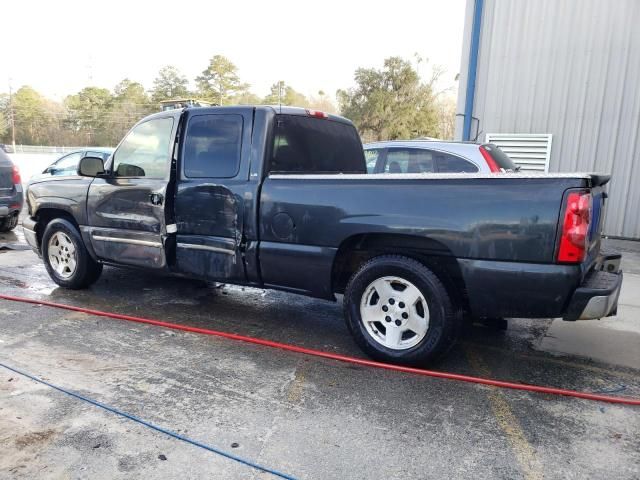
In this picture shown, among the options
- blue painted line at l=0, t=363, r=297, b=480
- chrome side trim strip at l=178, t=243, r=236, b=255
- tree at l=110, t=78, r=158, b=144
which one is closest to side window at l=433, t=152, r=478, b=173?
chrome side trim strip at l=178, t=243, r=236, b=255

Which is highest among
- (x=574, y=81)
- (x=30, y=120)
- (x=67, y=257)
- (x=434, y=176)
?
(x=30, y=120)

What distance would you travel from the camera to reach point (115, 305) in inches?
205

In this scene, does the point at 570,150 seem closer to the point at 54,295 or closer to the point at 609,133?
the point at 609,133

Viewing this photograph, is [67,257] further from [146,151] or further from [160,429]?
[160,429]

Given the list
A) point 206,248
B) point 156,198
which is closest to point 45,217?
point 156,198

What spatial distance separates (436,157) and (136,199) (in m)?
3.83

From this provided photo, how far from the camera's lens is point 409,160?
689 centimetres

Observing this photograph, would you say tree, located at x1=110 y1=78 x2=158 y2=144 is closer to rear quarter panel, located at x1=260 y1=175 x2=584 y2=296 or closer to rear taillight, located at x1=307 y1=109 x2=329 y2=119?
rear taillight, located at x1=307 y1=109 x2=329 y2=119

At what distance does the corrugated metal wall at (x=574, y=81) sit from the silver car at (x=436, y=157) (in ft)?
15.4

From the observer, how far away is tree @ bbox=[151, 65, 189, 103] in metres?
56.4

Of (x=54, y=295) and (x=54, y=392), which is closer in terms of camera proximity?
(x=54, y=392)

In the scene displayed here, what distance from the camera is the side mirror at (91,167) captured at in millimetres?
4973

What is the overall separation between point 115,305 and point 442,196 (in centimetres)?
359

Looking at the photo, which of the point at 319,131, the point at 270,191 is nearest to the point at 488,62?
the point at 319,131
